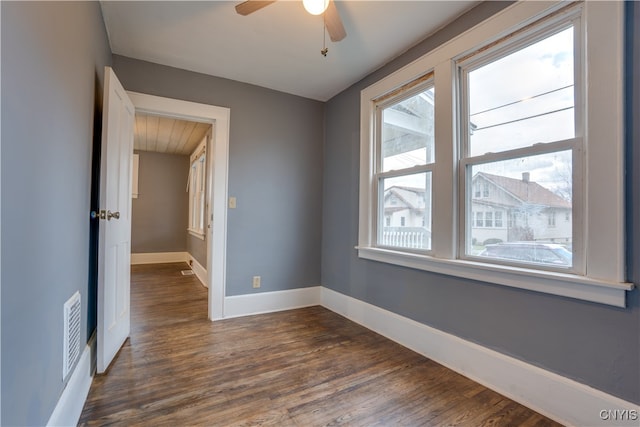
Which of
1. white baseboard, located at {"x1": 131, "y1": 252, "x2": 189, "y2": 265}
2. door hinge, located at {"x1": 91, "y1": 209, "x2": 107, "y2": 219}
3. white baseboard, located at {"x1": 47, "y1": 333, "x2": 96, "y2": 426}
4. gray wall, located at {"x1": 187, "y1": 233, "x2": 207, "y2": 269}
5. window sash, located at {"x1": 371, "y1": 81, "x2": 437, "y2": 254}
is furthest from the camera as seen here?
white baseboard, located at {"x1": 131, "y1": 252, "x2": 189, "y2": 265}

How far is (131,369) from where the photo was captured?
1913mm

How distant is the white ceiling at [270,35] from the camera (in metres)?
1.91

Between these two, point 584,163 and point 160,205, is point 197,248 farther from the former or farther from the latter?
point 584,163

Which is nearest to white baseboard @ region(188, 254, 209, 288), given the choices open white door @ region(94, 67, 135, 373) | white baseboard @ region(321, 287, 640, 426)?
open white door @ region(94, 67, 135, 373)

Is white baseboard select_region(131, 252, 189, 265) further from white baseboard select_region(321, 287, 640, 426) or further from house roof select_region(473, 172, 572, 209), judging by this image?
house roof select_region(473, 172, 572, 209)

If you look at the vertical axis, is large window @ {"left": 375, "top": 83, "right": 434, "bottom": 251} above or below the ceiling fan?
below

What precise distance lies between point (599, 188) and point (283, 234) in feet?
8.34

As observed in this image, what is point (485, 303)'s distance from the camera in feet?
5.92

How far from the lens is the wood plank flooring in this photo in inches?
58.2

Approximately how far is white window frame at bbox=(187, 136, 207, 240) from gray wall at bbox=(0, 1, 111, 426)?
3179mm

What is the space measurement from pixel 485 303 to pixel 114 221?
98.1 inches

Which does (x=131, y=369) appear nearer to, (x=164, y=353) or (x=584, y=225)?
(x=164, y=353)

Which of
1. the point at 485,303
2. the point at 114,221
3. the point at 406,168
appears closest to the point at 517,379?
the point at 485,303

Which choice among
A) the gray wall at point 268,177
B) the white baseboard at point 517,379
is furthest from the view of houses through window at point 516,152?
the gray wall at point 268,177
